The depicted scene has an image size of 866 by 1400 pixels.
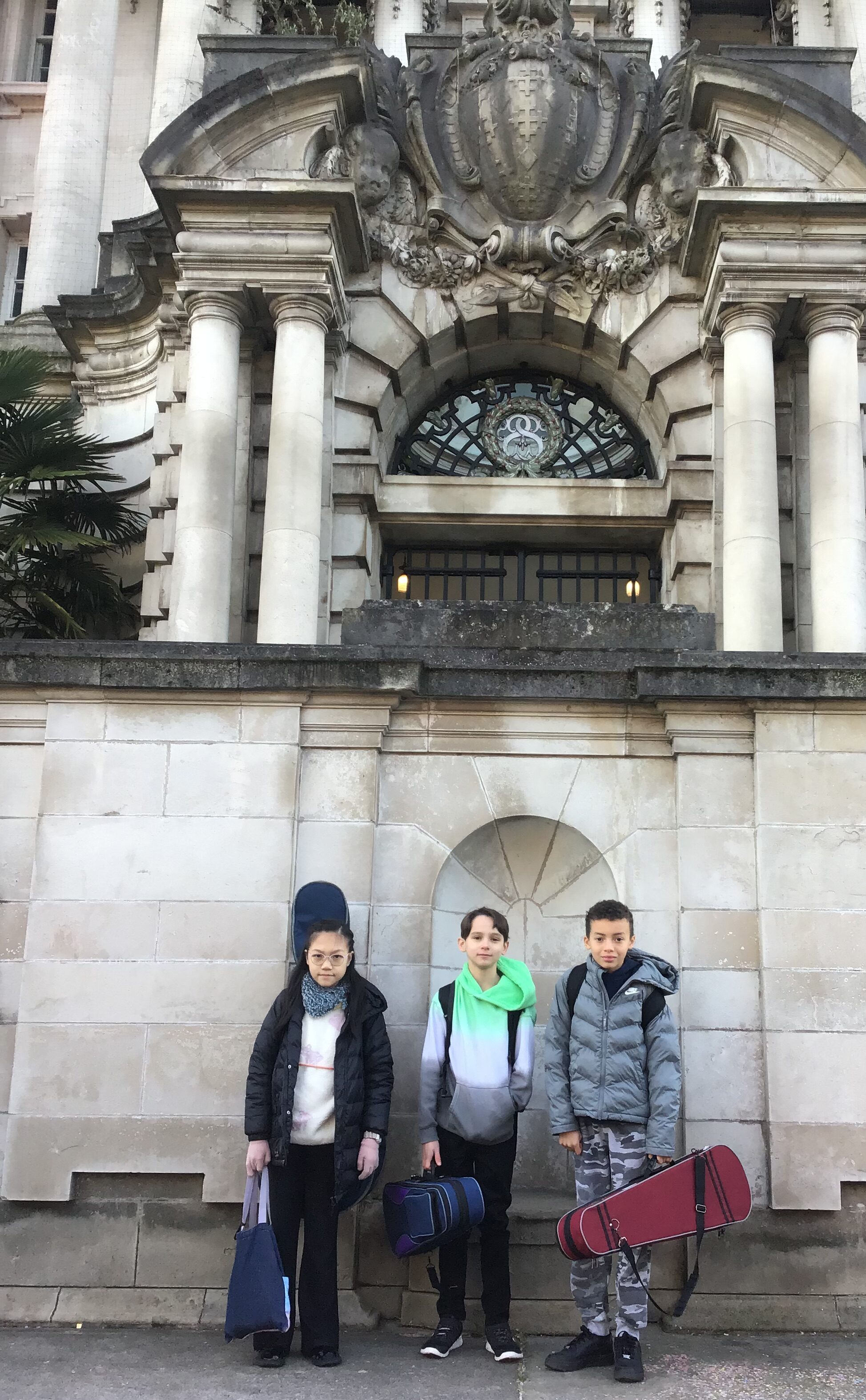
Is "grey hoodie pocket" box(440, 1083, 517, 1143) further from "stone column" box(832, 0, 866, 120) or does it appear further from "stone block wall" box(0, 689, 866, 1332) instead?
"stone column" box(832, 0, 866, 120)

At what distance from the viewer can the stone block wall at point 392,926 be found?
7.06m

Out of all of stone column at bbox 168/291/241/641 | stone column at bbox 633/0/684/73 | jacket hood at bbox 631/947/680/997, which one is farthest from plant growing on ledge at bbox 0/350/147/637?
stone column at bbox 633/0/684/73

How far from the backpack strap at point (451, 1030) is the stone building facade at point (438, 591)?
0.65 m

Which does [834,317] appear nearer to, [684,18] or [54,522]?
[54,522]

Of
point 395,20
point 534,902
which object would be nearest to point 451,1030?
point 534,902

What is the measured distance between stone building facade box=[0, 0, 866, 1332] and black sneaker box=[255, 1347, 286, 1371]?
70 cm

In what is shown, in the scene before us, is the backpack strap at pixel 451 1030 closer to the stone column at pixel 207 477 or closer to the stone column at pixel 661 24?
the stone column at pixel 207 477

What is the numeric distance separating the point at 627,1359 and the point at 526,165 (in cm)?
1265

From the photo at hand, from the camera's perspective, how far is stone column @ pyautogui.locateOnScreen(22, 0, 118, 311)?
865 inches

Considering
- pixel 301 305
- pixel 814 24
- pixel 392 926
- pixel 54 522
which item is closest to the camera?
pixel 392 926

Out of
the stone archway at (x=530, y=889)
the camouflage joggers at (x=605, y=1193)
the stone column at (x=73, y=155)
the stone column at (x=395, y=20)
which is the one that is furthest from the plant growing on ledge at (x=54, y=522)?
the stone column at (x=395, y=20)

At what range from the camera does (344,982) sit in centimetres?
675

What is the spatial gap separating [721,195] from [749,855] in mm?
9044

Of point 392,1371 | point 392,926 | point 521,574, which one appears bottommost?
point 392,1371
